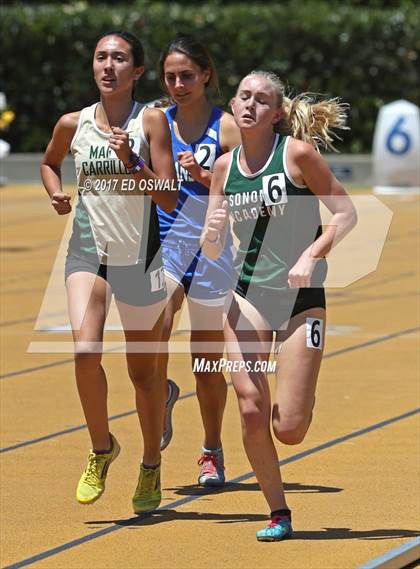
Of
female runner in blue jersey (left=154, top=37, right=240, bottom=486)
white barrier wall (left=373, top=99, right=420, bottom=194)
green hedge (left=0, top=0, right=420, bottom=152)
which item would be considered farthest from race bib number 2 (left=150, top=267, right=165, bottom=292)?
green hedge (left=0, top=0, right=420, bottom=152)

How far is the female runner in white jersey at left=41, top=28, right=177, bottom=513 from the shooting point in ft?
22.2

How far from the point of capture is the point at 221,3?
→ 112 ft

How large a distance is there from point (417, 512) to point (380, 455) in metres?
1.18

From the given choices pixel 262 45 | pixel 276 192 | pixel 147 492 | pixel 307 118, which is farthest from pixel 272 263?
pixel 262 45

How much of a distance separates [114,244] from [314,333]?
1090 millimetres

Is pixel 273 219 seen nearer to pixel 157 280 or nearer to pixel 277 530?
pixel 157 280

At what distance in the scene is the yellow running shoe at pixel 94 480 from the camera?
6.74 m

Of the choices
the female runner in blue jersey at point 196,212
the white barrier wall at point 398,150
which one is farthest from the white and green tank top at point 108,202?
the white barrier wall at point 398,150

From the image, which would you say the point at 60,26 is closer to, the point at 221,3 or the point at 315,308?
the point at 221,3

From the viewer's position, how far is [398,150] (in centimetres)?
2434

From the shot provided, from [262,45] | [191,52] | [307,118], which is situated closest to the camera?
[307,118]

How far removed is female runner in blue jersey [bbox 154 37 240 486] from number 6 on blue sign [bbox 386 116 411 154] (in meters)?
17.0

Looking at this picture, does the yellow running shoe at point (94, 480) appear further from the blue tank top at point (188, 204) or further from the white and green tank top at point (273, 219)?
the blue tank top at point (188, 204)

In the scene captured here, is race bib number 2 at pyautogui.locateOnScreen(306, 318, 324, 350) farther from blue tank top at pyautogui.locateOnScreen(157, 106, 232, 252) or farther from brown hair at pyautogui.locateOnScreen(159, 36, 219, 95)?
brown hair at pyautogui.locateOnScreen(159, 36, 219, 95)
